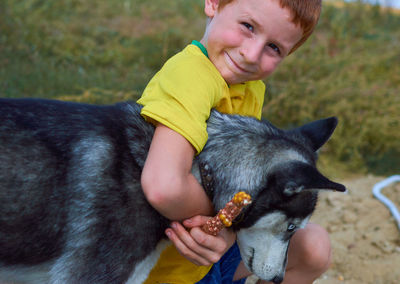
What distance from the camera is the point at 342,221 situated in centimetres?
412

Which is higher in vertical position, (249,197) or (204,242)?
(249,197)

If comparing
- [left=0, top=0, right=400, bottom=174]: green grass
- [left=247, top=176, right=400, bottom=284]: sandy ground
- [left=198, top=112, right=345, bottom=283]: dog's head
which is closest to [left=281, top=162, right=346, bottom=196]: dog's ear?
[left=198, top=112, right=345, bottom=283]: dog's head

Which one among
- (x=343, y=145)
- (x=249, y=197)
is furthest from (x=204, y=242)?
(x=343, y=145)

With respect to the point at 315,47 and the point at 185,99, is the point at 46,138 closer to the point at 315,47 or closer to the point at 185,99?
the point at 185,99

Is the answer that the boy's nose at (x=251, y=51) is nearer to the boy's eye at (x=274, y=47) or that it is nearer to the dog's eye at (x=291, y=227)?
the boy's eye at (x=274, y=47)

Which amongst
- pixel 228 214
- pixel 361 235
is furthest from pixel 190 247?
pixel 361 235

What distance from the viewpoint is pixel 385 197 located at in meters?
4.37

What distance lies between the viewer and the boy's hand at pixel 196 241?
2.06m

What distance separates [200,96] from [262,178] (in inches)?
18.2

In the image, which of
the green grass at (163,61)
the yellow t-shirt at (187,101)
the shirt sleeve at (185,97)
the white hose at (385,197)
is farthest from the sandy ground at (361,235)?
the shirt sleeve at (185,97)

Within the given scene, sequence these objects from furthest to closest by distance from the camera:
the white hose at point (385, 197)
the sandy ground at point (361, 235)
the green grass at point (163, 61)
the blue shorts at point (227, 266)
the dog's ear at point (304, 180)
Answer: the green grass at point (163, 61) < the white hose at point (385, 197) < the sandy ground at point (361, 235) < the blue shorts at point (227, 266) < the dog's ear at point (304, 180)

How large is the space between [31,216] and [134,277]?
1.70ft

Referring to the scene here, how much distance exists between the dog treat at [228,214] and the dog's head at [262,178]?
10 cm

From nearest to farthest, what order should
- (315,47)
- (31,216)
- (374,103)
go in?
1. (31,216)
2. (374,103)
3. (315,47)
